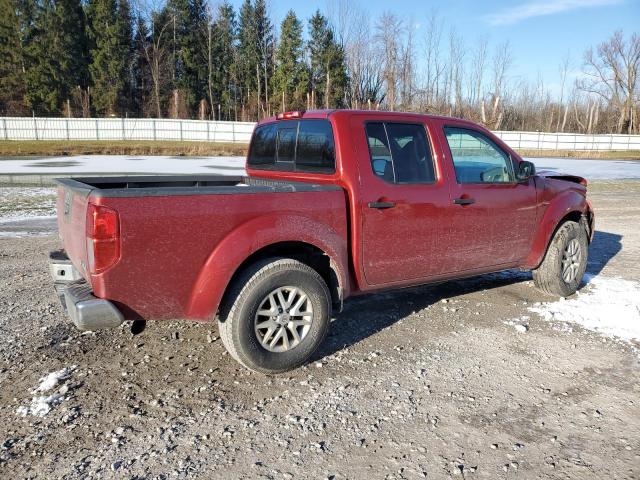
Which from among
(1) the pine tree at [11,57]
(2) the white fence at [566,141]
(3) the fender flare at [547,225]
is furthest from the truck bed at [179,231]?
(1) the pine tree at [11,57]

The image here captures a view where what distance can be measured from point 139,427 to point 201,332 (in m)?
1.52

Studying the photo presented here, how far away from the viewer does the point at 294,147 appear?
4.63 m

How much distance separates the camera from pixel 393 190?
4.20 meters

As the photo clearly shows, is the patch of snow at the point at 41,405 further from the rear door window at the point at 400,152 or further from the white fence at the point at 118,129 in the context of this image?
the white fence at the point at 118,129

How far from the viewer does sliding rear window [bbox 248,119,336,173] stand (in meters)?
4.22

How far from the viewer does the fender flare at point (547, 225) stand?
545 centimetres

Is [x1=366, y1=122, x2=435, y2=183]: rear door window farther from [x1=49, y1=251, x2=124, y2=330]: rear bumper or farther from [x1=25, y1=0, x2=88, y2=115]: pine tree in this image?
[x1=25, y1=0, x2=88, y2=115]: pine tree

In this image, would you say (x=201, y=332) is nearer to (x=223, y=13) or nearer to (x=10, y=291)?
(x=10, y=291)

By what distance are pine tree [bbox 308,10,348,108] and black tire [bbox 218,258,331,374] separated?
5671 cm

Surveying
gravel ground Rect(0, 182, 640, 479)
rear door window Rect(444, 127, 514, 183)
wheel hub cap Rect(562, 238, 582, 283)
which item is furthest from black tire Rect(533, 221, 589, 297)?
rear door window Rect(444, 127, 514, 183)

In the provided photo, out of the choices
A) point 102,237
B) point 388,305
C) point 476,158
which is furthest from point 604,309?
point 102,237

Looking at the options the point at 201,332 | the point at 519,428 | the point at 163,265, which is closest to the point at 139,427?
the point at 163,265

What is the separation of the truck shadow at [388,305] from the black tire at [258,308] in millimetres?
344

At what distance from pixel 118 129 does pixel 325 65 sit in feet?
96.4
